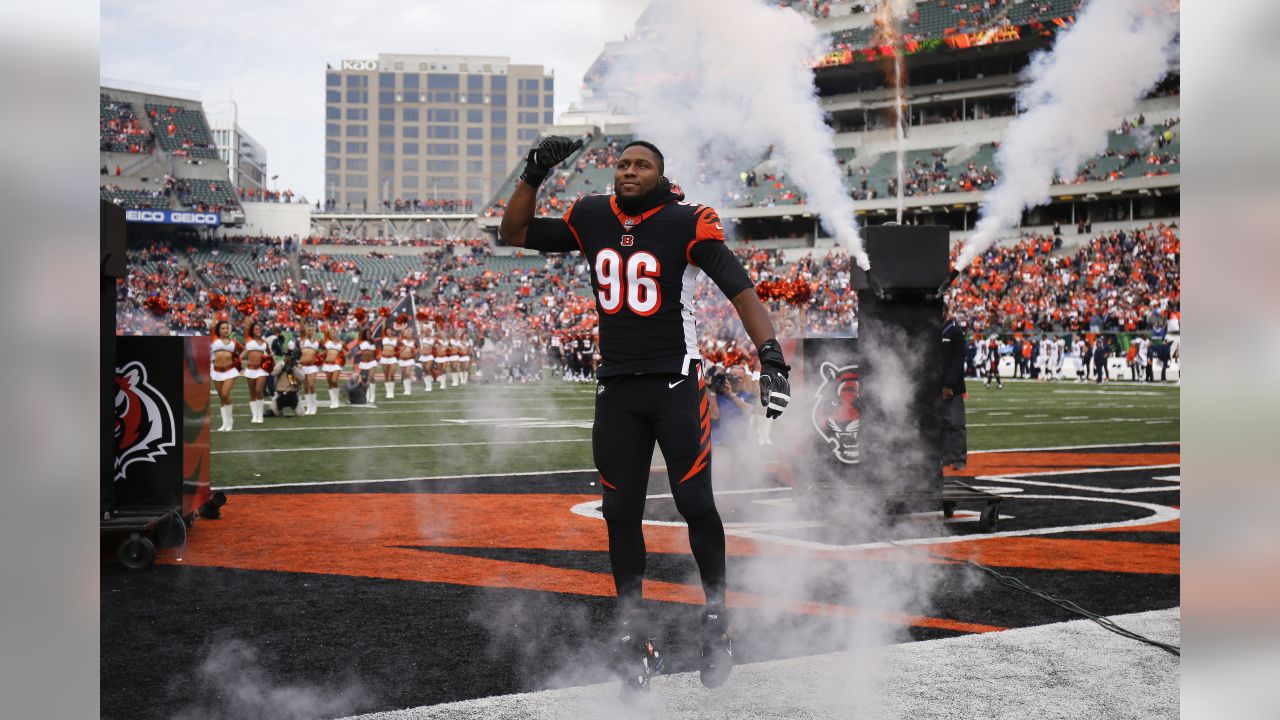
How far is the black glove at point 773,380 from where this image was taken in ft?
13.0

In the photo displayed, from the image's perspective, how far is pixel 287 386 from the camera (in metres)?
18.3

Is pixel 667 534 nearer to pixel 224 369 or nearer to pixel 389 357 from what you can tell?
pixel 224 369

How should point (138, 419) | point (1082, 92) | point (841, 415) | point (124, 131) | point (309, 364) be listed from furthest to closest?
point (124, 131) < point (309, 364) < point (1082, 92) < point (841, 415) < point (138, 419)

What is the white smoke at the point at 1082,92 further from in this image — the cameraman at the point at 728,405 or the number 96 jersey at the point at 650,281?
the number 96 jersey at the point at 650,281

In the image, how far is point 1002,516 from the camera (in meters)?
8.34

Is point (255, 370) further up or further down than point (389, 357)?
further down

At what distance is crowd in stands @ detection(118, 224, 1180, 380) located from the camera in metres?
31.1

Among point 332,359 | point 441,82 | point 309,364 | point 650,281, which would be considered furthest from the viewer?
point 441,82

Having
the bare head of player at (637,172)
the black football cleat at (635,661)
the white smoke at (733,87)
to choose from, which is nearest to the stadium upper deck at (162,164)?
the white smoke at (733,87)

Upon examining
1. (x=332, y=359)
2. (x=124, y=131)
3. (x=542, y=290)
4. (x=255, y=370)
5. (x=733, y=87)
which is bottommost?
(x=255, y=370)

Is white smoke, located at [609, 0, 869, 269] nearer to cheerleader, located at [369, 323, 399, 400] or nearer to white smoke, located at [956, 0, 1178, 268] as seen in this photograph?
white smoke, located at [956, 0, 1178, 268]

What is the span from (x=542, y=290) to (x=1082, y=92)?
1195 inches

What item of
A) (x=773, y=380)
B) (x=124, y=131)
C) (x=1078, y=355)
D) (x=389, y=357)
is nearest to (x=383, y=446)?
(x=773, y=380)
